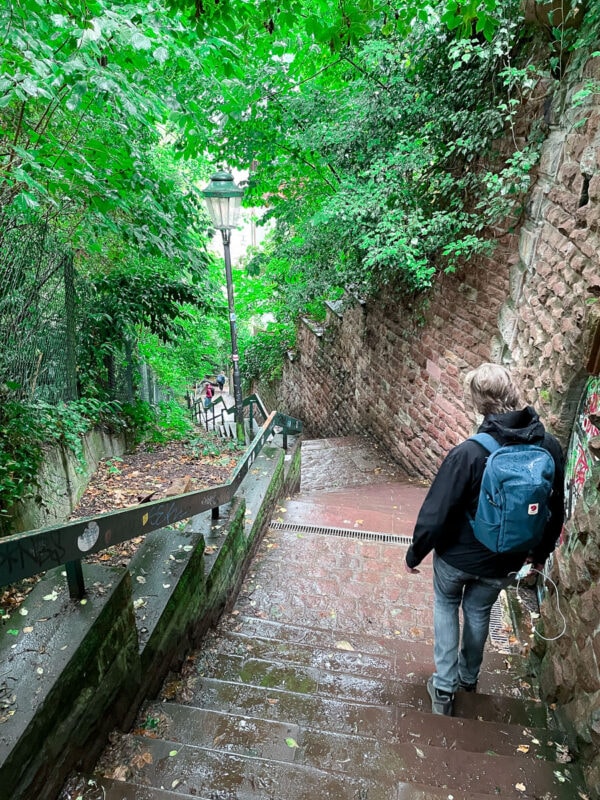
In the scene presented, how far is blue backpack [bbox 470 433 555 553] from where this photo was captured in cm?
190

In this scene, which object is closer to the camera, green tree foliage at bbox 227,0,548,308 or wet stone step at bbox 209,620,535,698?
wet stone step at bbox 209,620,535,698

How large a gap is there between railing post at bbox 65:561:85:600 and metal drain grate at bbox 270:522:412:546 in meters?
2.75

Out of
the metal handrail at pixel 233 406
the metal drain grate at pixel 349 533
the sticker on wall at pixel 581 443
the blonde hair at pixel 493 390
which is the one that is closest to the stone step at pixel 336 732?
the sticker on wall at pixel 581 443

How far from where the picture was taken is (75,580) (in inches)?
69.5

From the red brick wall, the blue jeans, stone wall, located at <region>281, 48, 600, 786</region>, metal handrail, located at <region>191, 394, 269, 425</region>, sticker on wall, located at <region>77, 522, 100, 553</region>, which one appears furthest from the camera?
metal handrail, located at <region>191, 394, 269, 425</region>

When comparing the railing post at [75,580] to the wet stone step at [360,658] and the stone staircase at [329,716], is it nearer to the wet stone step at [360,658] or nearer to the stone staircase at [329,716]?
the stone staircase at [329,716]

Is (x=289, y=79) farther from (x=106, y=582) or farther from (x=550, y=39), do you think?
(x=106, y=582)

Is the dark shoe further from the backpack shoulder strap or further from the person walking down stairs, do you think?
the backpack shoulder strap

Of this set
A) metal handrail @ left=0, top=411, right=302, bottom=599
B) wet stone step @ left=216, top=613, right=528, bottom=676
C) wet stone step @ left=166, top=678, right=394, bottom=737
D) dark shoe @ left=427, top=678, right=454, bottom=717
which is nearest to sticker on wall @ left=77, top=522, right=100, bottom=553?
metal handrail @ left=0, top=411, right=302, bottom=599

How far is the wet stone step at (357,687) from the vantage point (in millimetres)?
2316

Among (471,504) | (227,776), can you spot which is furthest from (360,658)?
(471,504)

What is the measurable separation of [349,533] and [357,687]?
191 cm

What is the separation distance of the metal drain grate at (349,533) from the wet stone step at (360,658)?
1.39 meters

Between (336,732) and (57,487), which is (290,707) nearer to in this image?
(336,732)
